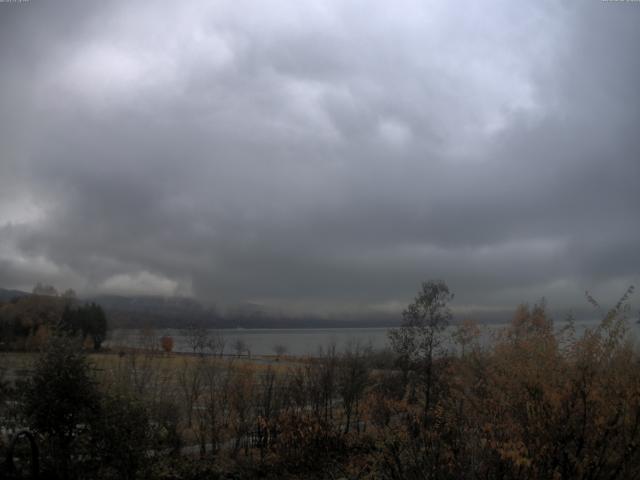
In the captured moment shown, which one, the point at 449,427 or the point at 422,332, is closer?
the point at 449,427

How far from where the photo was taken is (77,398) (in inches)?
390

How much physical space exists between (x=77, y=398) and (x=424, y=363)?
18.8m

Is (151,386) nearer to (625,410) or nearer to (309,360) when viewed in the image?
(309,360)

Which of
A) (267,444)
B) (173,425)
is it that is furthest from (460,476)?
(173,425)

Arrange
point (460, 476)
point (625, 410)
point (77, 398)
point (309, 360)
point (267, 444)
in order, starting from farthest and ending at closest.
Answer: point (309, 360) < point (267, 444) < point (77, 398) < point (625, 410) < point (460, 476)

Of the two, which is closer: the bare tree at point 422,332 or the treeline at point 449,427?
the treeline at point 449,427

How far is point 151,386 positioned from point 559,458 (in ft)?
42.9

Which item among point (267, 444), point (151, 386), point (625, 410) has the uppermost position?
point (625, 410)

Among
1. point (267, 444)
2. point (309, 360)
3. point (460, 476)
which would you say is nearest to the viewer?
point (460, 476)

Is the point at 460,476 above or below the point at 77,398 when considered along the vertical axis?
below

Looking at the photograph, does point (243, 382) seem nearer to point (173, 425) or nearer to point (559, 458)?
point (173, 425)

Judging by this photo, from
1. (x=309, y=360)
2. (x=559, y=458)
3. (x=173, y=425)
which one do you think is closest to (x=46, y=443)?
(x=173, y=425)

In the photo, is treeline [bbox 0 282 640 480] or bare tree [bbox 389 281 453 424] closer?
treeline [bbox 0 282 640 480]

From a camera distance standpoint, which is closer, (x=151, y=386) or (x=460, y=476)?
(x=460, y=476)
